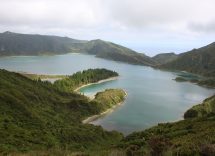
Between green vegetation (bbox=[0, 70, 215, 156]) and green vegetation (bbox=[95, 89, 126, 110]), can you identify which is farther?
green vegetation (bbox=[95, 89, 126, 110])

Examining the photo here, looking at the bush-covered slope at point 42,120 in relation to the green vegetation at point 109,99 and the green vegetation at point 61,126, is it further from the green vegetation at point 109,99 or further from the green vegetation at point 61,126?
the green vegetation at point 109,99

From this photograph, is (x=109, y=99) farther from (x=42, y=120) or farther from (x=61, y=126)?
(x=42, y=120)

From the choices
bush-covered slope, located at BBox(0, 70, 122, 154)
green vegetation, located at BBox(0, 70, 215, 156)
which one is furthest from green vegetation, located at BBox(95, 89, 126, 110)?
bush-covered slope, located at BBox(0, 70, 122, 154)

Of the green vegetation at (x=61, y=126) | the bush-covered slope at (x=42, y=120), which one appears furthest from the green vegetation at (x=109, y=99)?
the bush-covered slope at (x=42, y=120)

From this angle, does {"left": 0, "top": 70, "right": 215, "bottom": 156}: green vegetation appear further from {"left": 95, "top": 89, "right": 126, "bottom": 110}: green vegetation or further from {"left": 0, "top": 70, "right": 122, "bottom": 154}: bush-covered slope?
{"left": 95, "top": 89, "right": 126, "bottom": 110}: green vegetation

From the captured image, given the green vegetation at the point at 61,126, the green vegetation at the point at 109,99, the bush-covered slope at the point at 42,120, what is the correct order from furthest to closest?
the green vegetation at the point at 109,99 → the bush-covered slope at the point at 42,120 → the green vegetation at the point at 61,126

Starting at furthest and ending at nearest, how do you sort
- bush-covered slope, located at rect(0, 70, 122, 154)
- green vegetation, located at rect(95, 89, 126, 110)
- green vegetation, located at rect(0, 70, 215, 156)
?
green vegetation, located at rect(95, 89, 126, 110) < bush-covered slope, located at rect(0, 70, 122, 154) < green vegetation, located at rect(0, 70, 215, 156)

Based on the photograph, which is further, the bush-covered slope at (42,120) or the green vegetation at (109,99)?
the green vegetation at (109,99)

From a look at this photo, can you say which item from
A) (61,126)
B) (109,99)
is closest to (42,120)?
(61,126)

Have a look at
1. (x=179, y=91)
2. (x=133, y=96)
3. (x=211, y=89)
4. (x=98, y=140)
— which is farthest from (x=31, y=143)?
(x=211, y=89)

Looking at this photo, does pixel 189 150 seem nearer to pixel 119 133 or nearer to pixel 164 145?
pixel 164 145
